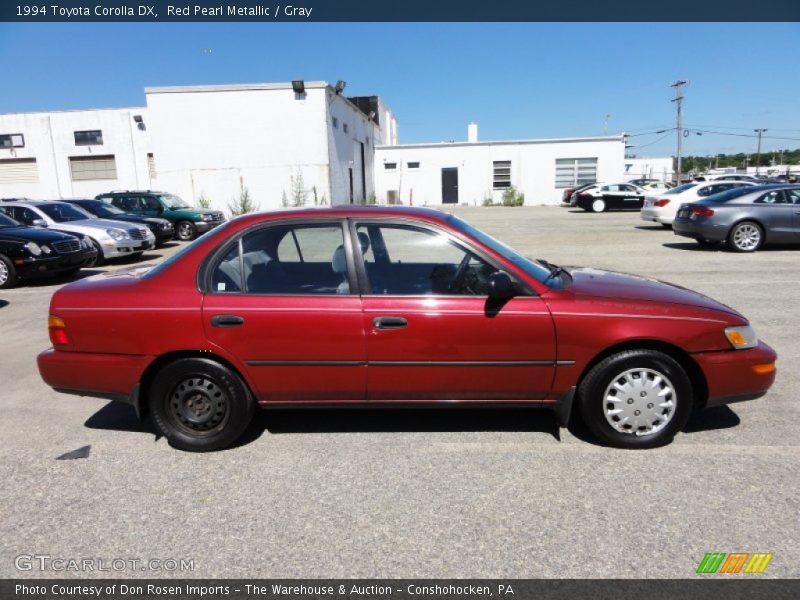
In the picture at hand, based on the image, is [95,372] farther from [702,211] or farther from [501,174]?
[501,174]

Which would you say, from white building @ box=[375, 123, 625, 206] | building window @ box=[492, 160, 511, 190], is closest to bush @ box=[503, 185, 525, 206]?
white building @ box=[375, 123, 625, 206]

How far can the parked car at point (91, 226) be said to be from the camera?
12805 millimetres

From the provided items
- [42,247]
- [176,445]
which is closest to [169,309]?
[176,445]

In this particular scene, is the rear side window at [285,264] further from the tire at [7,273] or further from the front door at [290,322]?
the tire at [7,273]

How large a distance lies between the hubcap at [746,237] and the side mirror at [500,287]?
1123 cm

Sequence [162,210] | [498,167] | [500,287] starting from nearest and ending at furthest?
[500,287] < [162,210] < [498,167]

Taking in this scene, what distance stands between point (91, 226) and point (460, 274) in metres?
12.1

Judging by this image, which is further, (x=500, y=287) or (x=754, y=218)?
(x=754, y=218)

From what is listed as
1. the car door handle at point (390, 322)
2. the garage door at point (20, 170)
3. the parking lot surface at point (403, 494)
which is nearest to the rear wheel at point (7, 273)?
the parking lot surface at point (403, 494)

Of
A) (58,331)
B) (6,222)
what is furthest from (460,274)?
(6,222)

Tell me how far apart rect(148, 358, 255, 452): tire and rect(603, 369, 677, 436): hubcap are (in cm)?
230

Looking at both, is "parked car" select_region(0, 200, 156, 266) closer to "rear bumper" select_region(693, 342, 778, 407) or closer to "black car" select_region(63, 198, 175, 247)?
"black car" select_region(63, 198, 175, 247)

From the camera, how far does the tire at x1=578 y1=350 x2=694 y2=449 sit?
11.6 feet

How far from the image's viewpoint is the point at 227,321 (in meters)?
3.56
